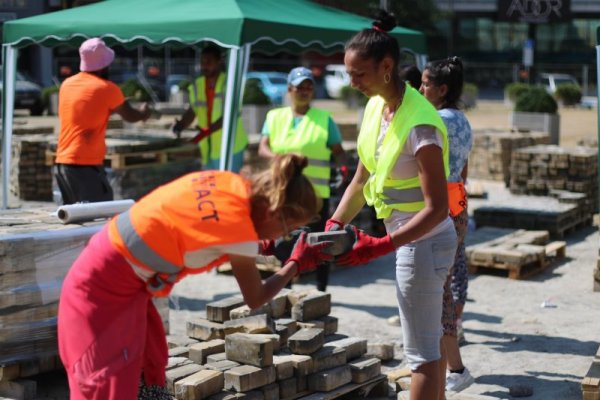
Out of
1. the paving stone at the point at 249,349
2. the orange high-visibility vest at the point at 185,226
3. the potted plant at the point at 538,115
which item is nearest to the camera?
the orange high-visibility vest at the point at 185,226

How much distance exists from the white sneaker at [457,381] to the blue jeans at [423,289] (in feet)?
5.22

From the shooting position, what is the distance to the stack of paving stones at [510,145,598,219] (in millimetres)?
12008

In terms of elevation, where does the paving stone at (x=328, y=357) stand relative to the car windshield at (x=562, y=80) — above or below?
below

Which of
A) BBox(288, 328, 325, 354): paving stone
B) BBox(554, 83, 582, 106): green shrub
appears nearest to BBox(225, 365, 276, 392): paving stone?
BBox(288, 328, 325, 354): paving stone

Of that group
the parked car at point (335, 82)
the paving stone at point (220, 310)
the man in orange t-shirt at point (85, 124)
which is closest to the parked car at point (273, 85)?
the parked car at point (335, 82)

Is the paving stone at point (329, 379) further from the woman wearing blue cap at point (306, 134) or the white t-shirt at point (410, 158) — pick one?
the woman wearing blue cap at point (306, 134)

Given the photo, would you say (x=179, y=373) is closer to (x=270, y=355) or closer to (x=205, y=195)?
(x=270, y=355)

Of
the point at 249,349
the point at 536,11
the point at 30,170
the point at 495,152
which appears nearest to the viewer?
the point at 249,349

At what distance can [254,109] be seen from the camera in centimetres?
2225

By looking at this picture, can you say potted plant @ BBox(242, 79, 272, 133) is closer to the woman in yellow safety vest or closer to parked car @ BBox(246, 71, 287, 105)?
parked car @ BBox(246, 71, 287, 105)

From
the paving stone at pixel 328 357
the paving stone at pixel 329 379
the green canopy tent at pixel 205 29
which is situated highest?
the green canopy tent at pixel 205 29

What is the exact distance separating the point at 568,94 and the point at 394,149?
31.2 m

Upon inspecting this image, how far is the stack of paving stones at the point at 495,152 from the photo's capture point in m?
15.0

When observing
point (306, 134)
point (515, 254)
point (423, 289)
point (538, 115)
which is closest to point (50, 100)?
point (538, 115)
